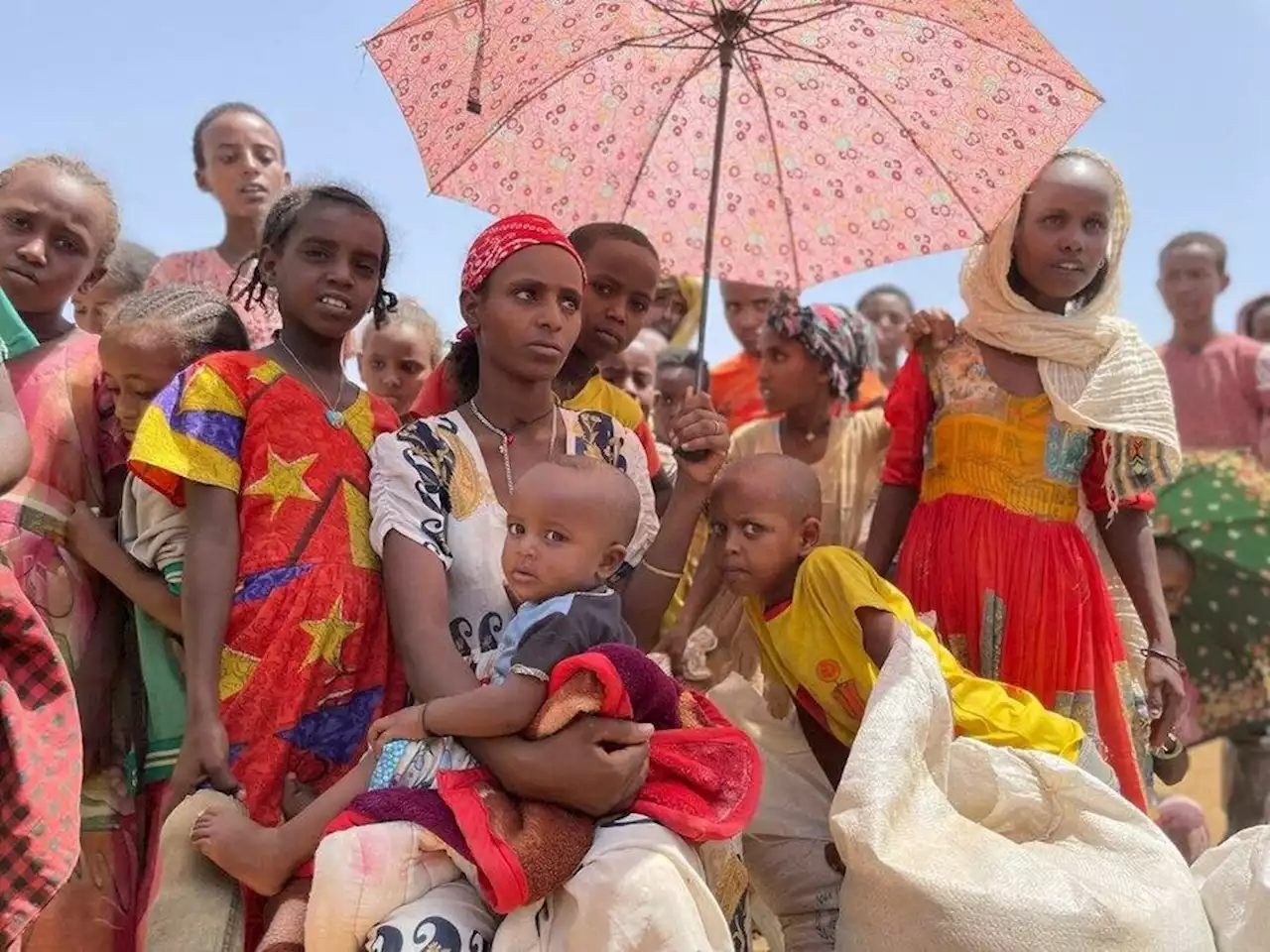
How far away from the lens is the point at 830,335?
482cm

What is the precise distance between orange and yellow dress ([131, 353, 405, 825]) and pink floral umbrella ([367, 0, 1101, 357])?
2.95ft

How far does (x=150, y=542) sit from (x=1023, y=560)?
234 cm

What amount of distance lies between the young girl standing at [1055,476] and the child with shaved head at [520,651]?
1.44 meters

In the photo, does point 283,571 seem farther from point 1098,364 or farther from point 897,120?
point 1098,364

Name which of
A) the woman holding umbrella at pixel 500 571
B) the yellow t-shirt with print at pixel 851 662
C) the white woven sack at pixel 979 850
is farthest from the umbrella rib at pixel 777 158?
the white woven sack at pixel 979 850

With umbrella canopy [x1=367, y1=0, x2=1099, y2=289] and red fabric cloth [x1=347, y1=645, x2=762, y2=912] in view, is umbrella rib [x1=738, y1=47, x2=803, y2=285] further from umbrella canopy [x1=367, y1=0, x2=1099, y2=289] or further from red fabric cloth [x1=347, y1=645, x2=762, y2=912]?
red fabric cloth [x1=347, y1=645, x2=762, y2=912]

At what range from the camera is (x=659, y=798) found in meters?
2.53

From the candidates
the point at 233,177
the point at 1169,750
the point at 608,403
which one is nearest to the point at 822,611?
the point at 608,403

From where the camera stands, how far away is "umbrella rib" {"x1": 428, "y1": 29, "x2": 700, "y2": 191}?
11.5 feet

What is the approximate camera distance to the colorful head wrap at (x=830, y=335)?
15.7ft

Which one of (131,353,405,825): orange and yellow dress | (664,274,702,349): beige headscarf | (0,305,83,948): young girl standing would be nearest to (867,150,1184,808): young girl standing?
(131,353,405,825): orange and yellow dress

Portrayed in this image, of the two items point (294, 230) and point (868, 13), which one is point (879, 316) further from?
point (294, 230)

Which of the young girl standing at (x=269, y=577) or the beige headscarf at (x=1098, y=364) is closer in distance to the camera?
the young girl standing at (x=269, y=577)

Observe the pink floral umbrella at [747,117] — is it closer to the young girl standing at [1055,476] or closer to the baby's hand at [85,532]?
the young girl standing at [1055,476]
